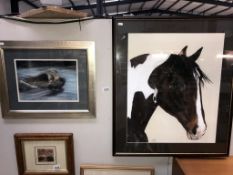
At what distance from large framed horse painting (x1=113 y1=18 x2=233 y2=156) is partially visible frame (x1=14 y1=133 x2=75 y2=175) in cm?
33

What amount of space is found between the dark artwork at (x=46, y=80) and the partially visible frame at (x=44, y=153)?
0.26m

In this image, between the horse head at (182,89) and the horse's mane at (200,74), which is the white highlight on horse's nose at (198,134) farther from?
the horse's mane at (200,74)

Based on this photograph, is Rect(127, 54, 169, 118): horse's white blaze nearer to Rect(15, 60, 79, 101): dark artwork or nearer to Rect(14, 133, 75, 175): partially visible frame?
Rect(15, 60, 79, 101): dark artwork

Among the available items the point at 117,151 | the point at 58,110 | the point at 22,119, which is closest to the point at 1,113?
the point at 22,119

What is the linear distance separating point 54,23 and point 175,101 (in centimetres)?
87

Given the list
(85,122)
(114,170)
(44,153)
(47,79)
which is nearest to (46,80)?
(47,79)

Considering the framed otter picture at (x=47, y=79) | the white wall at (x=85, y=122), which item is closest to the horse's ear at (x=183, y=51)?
the white wall at (x=85, y=122)

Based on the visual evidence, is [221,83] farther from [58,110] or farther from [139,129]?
[58,110]

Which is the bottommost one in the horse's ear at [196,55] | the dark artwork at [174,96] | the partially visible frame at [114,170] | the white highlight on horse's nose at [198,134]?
the partially visible frame at [114,170]

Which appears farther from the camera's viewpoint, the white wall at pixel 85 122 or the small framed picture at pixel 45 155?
the small framed picture at pixel 45 155

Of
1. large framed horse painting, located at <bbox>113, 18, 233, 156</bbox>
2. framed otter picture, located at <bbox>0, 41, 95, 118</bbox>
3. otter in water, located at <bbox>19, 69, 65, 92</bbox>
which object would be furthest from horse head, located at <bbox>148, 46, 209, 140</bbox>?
otter in water, located at <bbox>19, 69, 65, 92</bbox>

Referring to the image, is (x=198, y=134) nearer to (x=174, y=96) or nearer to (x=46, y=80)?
(x=174, y=96)

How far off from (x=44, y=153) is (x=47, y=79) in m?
0.51

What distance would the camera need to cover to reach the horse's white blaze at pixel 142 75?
4.00 ft
